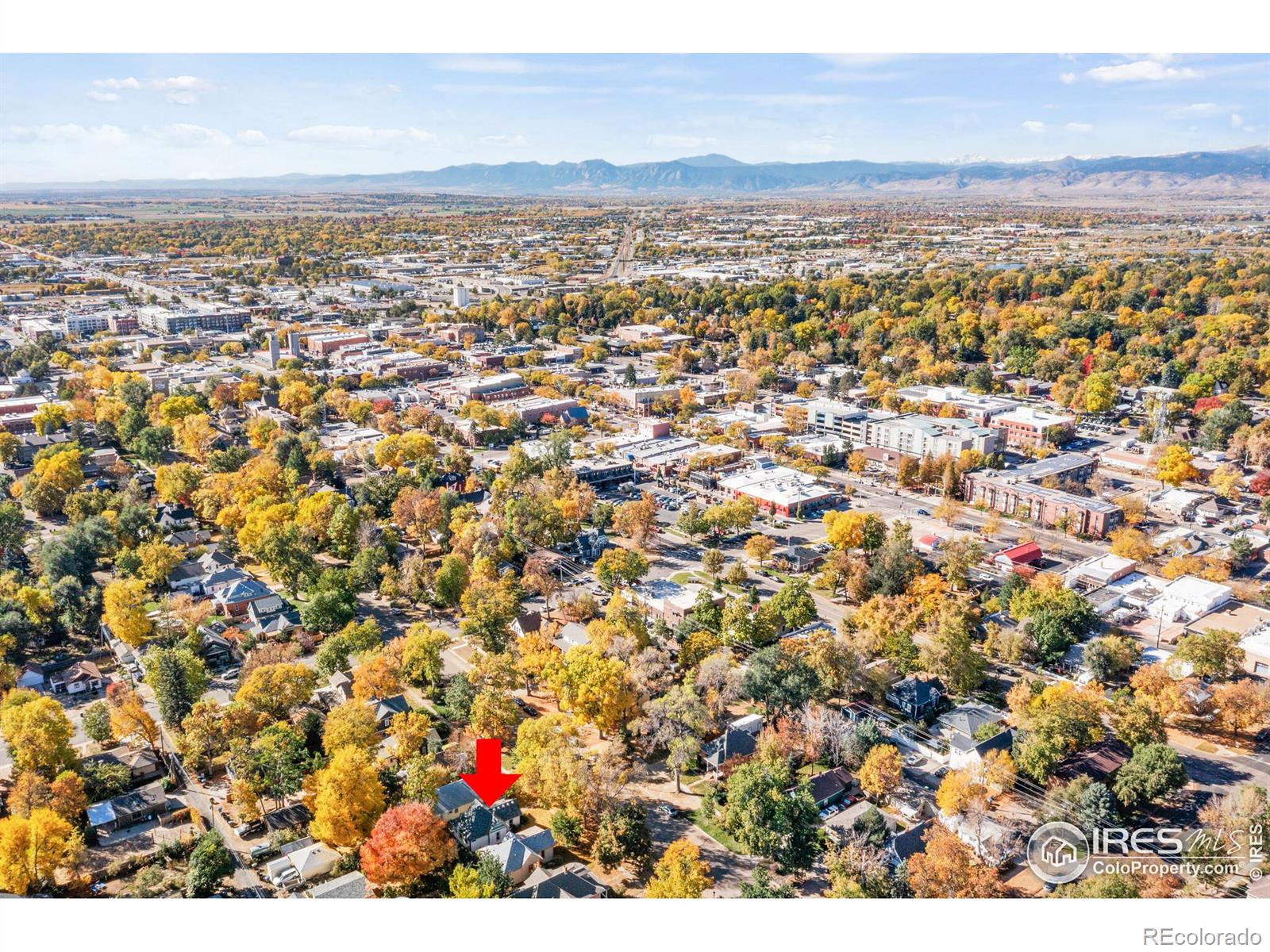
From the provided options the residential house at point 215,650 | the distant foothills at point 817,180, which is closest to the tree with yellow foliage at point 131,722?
the residential house at point 215,650

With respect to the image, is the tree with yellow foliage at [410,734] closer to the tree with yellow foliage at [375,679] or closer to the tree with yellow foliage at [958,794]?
the tree with yellow foliage at [375,679]

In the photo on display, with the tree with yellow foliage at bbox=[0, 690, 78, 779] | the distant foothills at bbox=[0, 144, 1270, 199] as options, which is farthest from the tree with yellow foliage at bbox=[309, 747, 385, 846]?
the distant foothills at bbox=[0, 144, 1270, 199]

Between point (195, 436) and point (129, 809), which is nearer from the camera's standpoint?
point (129, 809)

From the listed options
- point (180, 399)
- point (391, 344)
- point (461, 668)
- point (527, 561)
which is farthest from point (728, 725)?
point (391, 344)

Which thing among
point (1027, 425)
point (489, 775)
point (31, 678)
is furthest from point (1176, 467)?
point (31, 678)

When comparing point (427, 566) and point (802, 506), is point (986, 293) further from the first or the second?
point (427, 566)

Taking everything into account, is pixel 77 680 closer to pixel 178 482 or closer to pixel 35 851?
pixel 35 851
